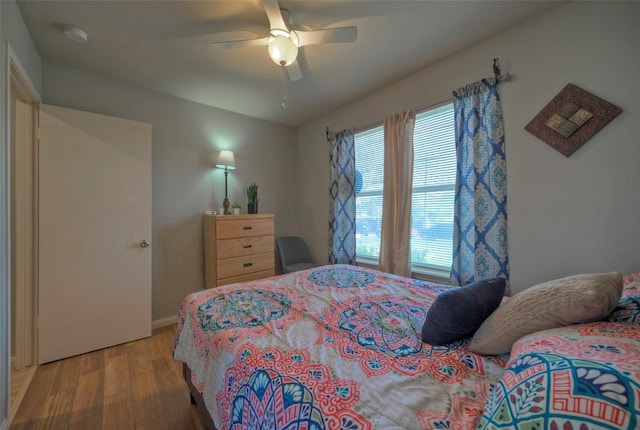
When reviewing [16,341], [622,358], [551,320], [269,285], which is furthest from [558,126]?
[16,341]

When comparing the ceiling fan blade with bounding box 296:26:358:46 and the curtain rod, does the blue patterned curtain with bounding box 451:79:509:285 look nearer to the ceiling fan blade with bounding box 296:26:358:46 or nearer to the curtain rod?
the curtain rod

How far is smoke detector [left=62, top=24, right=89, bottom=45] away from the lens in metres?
1.79

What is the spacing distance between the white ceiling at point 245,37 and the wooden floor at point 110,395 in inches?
98.5

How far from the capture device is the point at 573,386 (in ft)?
1.55

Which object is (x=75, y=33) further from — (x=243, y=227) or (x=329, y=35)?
(x=243, y=227)

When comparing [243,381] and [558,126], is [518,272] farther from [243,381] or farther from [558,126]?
[243,381]

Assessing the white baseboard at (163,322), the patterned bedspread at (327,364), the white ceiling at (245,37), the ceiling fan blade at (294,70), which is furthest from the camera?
the white baseboard at (163,322)

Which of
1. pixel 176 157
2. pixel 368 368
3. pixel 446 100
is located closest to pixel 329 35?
pixel 446 100

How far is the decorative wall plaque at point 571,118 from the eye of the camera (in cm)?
158

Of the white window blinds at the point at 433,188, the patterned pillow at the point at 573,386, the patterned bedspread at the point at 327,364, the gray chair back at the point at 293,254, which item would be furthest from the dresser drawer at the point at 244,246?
Answer: the patterned pillow at the point at 573,386

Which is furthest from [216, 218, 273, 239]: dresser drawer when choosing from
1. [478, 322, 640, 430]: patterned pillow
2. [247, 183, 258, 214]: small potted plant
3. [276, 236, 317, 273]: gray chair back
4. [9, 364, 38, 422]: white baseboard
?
[478, 322, 640, 430]: patterned pillow

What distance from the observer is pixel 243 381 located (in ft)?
2.97

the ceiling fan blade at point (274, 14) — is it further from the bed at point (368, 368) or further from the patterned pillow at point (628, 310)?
the patterned pillow at point (628, 310)

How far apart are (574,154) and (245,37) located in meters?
2.46
